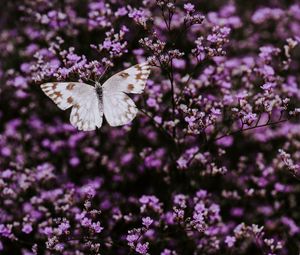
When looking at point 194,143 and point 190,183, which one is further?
point 194,143

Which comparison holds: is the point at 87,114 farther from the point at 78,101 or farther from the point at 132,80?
the point at 132,80

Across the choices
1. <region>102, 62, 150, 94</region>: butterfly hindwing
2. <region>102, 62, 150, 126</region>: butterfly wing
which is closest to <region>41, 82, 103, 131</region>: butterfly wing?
<region>102, 62, 150, 126</region>: butterfly wing

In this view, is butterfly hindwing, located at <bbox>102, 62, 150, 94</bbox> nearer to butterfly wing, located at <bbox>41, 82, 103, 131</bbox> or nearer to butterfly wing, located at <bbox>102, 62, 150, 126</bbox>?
butterfly wing, located at <bbox>102, 62, 150, 126</bbox>

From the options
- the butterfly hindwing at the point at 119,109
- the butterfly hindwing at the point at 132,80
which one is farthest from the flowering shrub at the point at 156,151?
the butterfly hindwing at the point at 119,109

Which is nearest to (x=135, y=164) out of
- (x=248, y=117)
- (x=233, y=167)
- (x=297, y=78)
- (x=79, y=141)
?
(x=79, y=141)

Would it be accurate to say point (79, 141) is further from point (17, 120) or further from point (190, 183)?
point (190, 183)

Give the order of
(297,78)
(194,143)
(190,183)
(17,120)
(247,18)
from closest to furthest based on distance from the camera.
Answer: (190,183), (194,143), (17,120), (297,78), (247,18)
